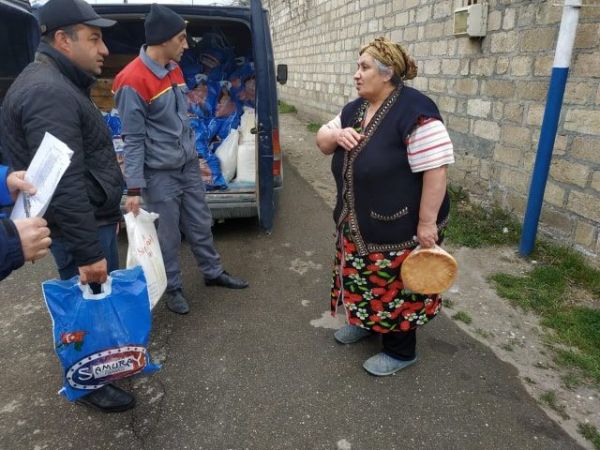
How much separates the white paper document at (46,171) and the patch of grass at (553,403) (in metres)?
2.47

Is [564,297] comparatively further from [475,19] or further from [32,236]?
[32,236]

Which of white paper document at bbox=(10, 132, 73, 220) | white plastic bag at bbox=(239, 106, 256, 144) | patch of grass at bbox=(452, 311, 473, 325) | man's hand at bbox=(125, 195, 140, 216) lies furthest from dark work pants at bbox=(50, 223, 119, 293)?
white plastic bag at bbox=(239, 106, 256, 144)

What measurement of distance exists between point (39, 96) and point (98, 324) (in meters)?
1.00

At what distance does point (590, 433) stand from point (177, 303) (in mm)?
2521

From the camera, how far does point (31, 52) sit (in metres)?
4.54

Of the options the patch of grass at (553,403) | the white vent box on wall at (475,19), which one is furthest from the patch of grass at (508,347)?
the white vent box on wall at (475,19)

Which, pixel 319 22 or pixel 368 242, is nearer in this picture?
pixel 368 242

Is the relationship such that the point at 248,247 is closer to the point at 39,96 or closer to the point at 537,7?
the point at 39,96

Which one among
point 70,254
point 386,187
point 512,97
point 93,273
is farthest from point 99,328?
point 512,97

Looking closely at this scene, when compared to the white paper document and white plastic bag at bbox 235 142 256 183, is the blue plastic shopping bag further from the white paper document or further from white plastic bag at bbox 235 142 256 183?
white plastic bag at bbox 235 142 256 183

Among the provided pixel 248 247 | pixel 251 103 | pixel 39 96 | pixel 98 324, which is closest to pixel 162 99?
pixel 39 96

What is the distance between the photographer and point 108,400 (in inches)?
89.4

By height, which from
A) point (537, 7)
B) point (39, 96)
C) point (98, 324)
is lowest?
point (98, 324)

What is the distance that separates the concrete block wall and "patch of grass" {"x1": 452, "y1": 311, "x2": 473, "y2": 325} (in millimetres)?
1221
